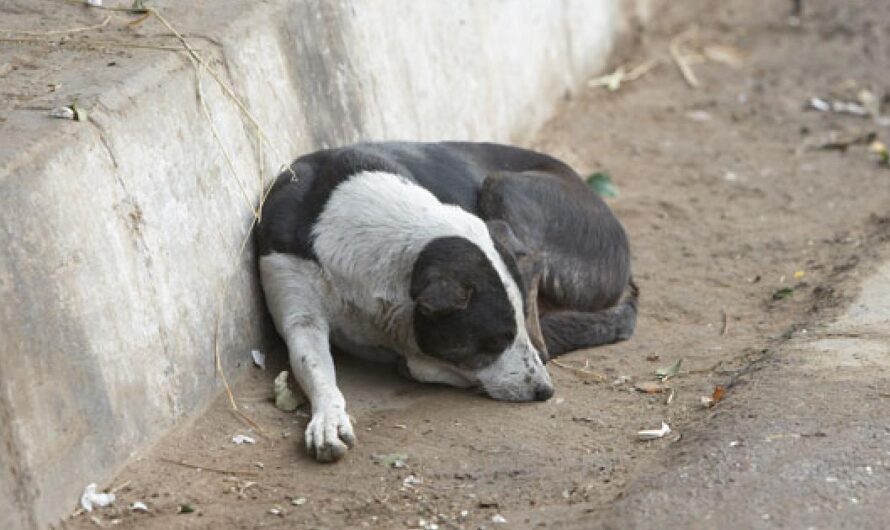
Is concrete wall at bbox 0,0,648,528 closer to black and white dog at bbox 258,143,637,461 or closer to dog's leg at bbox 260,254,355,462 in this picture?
dog's leg at bbox 260,254,355,462

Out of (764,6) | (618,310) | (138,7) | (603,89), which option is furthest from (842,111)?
(138,7)

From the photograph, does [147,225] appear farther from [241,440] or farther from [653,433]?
[653,433]

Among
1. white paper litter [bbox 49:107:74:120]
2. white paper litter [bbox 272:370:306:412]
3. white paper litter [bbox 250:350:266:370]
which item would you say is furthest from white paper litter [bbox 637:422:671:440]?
white paper litter [bbox 49:107:74:120]

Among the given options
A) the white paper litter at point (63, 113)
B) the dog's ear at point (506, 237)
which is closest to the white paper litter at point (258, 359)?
the dog's ear at point (506, 237)

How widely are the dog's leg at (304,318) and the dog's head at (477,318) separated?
1.26ft

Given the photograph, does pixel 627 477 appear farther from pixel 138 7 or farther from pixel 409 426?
pixel 138 7

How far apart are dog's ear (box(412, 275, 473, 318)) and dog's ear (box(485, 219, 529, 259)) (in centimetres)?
41

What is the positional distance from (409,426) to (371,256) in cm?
70

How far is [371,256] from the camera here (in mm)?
5477

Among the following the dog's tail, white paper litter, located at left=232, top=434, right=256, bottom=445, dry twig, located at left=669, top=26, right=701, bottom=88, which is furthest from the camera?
dry twig, located at left=669, top=26, right=701, bottom=88

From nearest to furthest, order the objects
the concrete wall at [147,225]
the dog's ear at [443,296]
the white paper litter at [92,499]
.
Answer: the concrete wall at [147,225], the white paper litter at [92,499], the dog's ear at [443,296]

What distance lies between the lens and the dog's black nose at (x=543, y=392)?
536 cm

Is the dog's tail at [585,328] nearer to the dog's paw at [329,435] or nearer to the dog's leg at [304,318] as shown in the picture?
the dog's leg at [304,318]

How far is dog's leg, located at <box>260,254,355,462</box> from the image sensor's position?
5.27 metres
